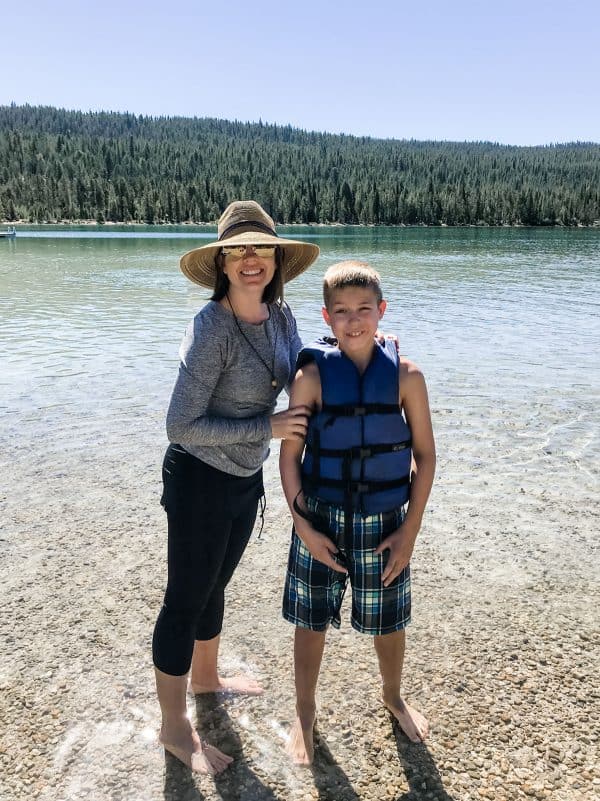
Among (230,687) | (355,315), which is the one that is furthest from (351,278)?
(230,687)

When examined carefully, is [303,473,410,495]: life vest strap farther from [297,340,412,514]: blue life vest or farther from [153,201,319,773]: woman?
[153,201,319,773]: woman

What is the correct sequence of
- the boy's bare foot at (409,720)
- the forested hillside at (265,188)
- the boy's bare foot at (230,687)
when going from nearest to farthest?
the boy's bare foot at (409,720)
the boy's bare foot at (230,687)
the forested hillside at (265,188)

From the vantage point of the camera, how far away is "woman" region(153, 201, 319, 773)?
8.64 feet

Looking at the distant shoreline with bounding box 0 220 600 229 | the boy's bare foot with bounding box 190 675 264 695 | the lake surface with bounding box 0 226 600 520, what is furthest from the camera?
the distant shoreline with bounding box 0 220 600 229

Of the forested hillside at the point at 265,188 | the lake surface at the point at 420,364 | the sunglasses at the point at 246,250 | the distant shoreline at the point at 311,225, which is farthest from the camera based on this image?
the forested hillside at the point at 265,188

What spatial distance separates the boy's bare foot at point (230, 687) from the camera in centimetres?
340

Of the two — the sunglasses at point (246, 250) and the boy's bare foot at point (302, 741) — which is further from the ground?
the sunglasses at point (246, 250)

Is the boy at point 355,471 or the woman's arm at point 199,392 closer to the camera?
the woman's arm at point 199,392

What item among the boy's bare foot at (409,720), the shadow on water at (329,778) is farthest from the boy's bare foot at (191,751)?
the boy's bare foot at (409,720)

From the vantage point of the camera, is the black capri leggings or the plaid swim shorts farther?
the plaid swim shorts

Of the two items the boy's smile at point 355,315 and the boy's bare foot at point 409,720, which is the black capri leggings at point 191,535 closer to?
the boy's smile at point 355,315

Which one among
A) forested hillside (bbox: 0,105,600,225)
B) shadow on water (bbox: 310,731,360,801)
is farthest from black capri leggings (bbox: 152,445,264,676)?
forested hillside (bbox: 0,105,600,225)

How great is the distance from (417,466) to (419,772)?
134cm

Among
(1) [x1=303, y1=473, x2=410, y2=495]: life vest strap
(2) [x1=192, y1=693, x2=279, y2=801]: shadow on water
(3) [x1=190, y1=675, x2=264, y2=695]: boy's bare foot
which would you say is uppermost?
(1) [x1=303, y1=473, x2=410, y2=495]: life vest strap
